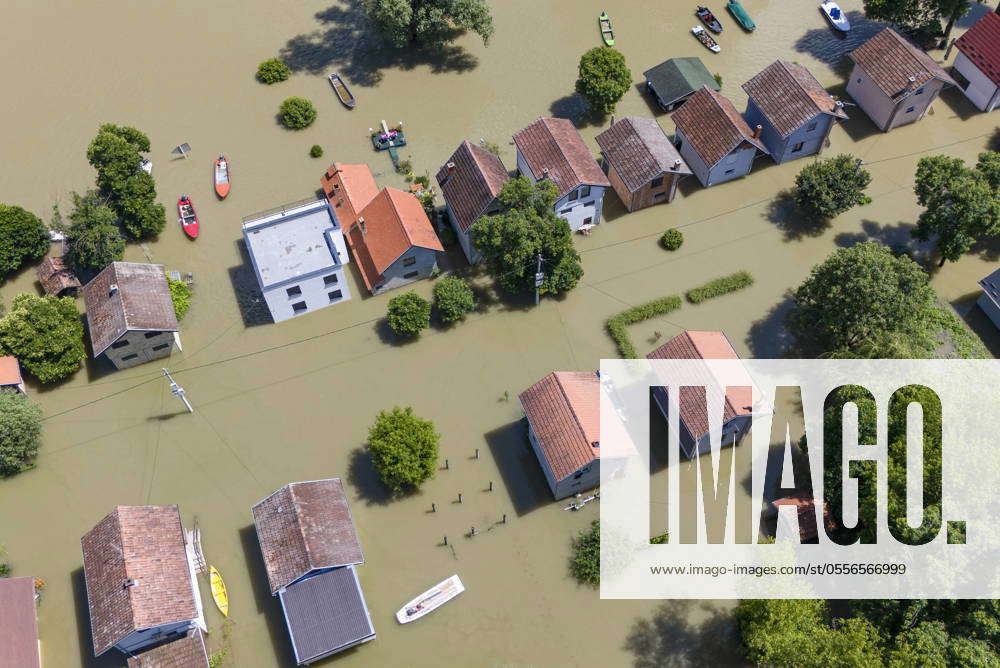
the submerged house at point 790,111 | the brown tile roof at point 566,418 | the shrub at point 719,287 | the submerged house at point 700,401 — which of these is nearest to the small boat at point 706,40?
the submerged house at point 790,111

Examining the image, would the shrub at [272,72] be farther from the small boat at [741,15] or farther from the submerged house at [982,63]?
the submerged house at [982,63]

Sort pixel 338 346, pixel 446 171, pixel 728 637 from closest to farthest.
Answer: pixel 728 637 → pixel 338 346 → pixel 446 171

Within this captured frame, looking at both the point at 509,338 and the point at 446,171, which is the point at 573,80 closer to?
the point at 446,171

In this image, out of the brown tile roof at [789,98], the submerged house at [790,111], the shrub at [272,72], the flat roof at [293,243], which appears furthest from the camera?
the shrub at [272,72]

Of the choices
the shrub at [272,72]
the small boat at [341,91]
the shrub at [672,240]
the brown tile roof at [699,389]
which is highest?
the shrub at [272,72]

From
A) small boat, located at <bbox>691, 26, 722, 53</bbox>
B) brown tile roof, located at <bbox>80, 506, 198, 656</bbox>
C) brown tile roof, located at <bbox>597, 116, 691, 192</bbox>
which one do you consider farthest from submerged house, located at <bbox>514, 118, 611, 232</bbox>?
brown tile roof, located at <bbox>80, 506, 198, 656</bbox>

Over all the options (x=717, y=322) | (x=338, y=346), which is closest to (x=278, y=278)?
(x=338, y=346)
